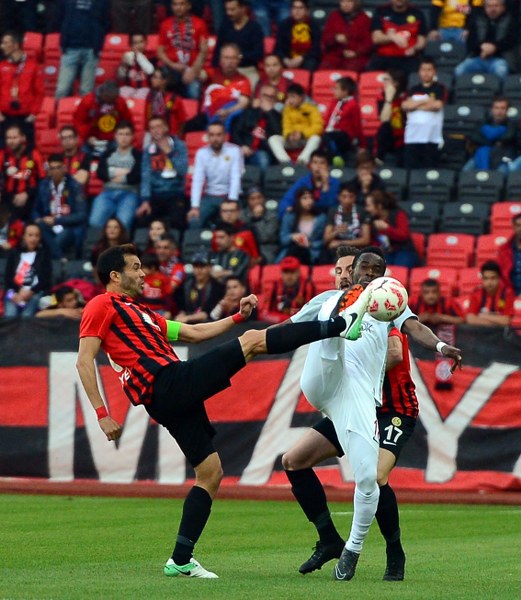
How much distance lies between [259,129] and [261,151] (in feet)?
Result: 1.05

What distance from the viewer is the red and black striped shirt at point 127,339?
8648 millimetres

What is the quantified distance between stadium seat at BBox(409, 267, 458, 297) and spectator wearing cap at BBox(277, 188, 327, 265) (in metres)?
1.30

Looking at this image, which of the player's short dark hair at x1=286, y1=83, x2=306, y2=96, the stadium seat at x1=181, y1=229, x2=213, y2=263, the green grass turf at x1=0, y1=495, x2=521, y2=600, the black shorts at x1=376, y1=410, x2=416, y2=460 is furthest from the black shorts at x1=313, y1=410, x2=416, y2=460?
the player's short dark hair at x1=286, y1=83, x2=306, y2=96

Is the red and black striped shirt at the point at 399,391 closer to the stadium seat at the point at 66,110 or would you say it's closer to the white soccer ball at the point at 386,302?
the white soccer ball at the point at 386,302

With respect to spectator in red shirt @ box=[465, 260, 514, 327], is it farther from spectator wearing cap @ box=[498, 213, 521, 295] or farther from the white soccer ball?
the white soccer ball

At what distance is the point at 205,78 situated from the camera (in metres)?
22.3

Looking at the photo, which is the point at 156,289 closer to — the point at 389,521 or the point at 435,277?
the point at 435,277

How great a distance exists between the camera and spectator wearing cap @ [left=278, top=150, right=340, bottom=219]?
744 inches

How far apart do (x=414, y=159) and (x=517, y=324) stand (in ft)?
14.2

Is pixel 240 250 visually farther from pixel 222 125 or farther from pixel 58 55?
pixel 58 55

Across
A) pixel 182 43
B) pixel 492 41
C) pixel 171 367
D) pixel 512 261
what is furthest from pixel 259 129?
pixel 171 367

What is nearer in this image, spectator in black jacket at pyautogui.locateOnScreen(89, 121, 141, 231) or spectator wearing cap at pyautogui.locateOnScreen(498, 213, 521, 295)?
spectator wearing cap at pyautogui.locateOnScreen(498, 213, 521, 295)

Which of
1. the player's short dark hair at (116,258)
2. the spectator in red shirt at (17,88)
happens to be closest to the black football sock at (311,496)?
the player's short dark hair at (116,258)

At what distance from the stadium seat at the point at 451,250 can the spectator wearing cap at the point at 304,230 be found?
1.50 metres
